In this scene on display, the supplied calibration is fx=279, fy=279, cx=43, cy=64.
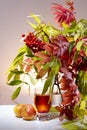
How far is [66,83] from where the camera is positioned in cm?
91

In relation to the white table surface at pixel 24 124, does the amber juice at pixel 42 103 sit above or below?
above

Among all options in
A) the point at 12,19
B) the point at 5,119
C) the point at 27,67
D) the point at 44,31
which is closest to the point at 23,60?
the point at 27,67

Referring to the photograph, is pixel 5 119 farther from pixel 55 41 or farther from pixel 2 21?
pixel 2 21

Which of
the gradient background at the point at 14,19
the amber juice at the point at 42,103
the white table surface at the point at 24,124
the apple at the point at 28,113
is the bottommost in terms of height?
the white table surface at the point at 24,124

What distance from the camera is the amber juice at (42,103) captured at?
1052 mm

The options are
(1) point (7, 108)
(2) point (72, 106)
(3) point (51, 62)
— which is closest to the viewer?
(3) point (51, 62)

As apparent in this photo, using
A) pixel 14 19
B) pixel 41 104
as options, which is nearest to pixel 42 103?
pixel 41 104

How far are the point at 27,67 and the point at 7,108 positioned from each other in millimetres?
310

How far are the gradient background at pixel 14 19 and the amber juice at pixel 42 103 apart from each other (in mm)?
541

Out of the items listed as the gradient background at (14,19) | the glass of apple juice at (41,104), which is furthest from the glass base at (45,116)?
the gradient background at (14,19)

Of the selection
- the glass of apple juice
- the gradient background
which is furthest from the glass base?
the gradient background

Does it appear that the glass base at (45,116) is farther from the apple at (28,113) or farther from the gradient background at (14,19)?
the gradient background at (14,19)

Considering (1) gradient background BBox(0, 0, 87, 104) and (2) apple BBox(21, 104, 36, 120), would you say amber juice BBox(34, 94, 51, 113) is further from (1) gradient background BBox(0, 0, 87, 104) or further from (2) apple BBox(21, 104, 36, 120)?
(1) gradient background BBox(0, 0, 87, 104)

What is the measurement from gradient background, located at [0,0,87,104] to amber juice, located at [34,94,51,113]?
541 millimetres
